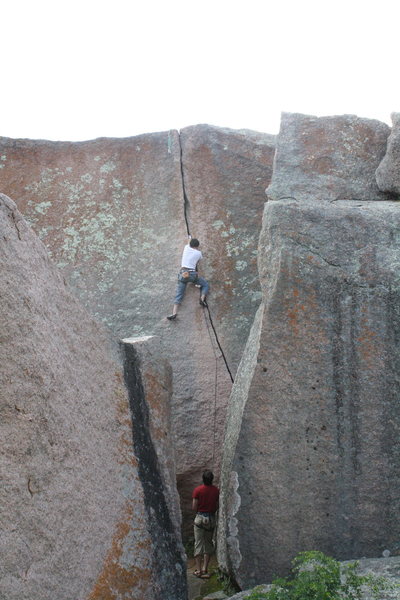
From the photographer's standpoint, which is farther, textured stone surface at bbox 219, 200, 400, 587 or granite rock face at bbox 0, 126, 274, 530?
granite rock face at bbox 0, 126, 274, 530

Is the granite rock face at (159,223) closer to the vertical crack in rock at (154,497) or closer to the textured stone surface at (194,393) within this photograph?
the textured stone surface at (194,393)

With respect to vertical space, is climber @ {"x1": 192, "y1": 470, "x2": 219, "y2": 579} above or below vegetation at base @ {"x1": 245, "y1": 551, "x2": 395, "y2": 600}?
below

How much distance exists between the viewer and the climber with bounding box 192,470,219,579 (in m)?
6.26

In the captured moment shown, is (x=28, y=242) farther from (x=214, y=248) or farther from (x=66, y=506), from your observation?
(x=214, y=248)

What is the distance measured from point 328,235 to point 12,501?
3207 mm

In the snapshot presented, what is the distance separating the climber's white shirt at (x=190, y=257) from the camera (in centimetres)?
809

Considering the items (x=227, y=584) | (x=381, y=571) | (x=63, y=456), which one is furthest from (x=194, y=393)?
(x=63, y=456)

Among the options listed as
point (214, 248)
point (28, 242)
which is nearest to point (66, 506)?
point (28, 242)

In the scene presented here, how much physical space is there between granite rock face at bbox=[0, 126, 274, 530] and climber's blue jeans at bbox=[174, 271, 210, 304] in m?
0.11

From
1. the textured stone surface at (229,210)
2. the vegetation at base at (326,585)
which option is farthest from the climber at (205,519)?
the textured stone surface at (229,210)

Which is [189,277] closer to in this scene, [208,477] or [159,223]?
[159,223]

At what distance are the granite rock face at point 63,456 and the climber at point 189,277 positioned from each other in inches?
131

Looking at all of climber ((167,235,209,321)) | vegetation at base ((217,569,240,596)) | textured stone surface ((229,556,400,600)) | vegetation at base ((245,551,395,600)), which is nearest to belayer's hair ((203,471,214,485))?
vegetation at base ((217,569,240,596))

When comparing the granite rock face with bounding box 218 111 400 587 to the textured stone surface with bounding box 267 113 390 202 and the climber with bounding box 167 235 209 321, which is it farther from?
the climber with bounding box 167 235 209 321
